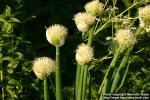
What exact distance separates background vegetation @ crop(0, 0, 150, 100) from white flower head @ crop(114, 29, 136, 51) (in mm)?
478

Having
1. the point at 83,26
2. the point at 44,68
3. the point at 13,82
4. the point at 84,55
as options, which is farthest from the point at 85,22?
the point at 13,82

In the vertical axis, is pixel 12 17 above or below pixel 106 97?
above

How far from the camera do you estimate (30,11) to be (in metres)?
4.18

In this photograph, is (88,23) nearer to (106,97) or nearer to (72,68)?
(106,97)

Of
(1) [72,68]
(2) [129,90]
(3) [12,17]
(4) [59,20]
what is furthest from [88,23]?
(4) [59,20]

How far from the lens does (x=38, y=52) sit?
3.82m

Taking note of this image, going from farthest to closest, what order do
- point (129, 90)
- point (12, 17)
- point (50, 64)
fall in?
1. point (129, 90)
2. point (12, 17)
3. point (50, 64)

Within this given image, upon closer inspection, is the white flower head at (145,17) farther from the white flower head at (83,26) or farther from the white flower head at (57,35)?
the white flower head at (57,35)

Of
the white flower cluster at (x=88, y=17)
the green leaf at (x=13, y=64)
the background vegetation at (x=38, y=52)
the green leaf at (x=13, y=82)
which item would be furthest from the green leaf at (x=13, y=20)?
the white flower cluster at (x=88, y=17)

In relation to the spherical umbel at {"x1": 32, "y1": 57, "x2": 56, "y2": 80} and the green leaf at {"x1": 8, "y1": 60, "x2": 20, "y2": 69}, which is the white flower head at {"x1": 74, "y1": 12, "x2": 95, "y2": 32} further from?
the green leaf at {"x1": 8, "y1": 60, "x2": 20, "y2": 69}

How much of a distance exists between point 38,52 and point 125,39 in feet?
5.98

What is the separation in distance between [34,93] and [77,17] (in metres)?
1.41

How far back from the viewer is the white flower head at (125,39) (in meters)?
2.06

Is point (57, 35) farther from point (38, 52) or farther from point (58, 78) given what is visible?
point (38, 52)
